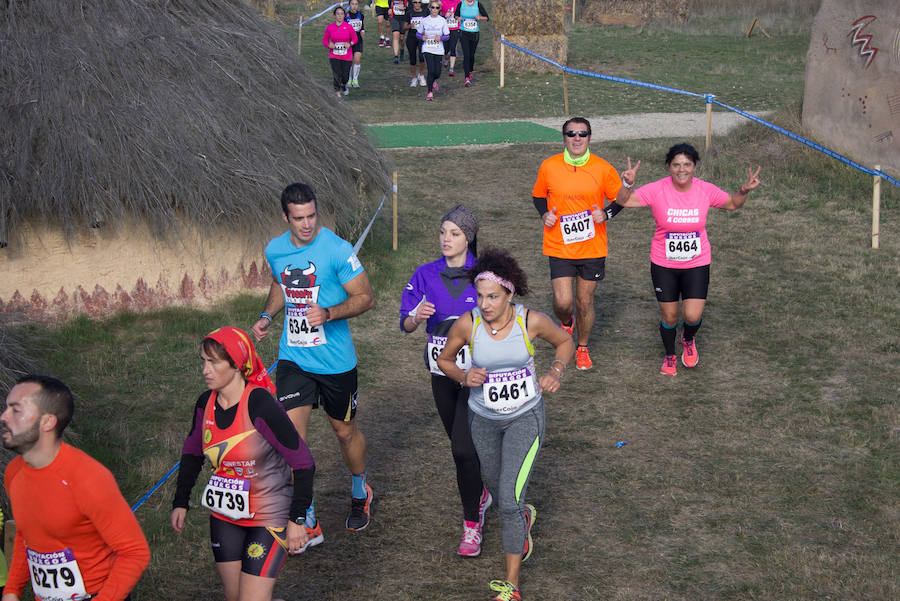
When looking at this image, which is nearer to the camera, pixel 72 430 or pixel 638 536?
pixel 638 536

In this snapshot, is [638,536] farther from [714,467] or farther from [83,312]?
[83,312]

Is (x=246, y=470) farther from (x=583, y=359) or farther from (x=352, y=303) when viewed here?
(x=583, y=359)

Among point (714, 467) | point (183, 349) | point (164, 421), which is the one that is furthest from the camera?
point (183, 349)

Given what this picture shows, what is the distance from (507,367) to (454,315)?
0.69 m

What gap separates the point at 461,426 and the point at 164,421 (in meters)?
3.07

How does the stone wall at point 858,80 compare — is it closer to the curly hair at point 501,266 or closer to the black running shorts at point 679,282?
the black running shorts at point 679,282

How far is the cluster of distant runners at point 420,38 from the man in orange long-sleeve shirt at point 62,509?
51.2ft

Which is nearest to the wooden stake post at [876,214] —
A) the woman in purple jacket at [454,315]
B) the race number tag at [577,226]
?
the race number tag at [577,226]

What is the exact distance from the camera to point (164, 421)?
25.0 ft

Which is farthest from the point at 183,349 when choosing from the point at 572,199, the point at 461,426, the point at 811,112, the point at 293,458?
the point at 811,112

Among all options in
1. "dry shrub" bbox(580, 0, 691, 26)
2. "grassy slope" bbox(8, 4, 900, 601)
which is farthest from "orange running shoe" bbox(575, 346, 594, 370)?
"dry shrub" bbox(580, 0, 691, 26)

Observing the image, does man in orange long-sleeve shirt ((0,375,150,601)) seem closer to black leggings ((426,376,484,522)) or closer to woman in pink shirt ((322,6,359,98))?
black leggings ((426,376,484,522))

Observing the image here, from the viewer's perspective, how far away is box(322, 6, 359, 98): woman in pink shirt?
771 inches

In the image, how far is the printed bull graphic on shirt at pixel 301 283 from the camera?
18.8ft
